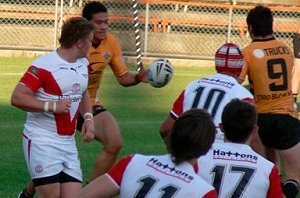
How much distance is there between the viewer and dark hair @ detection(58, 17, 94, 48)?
7.95m

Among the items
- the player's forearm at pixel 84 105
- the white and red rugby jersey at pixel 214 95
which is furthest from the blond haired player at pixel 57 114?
the white and red rugby jersey at pixel 214 95

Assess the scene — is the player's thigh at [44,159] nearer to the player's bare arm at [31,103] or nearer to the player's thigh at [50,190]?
the player's thigh at [50,190]

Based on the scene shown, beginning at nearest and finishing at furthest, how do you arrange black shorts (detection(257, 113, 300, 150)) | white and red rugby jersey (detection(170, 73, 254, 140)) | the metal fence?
white and red rugby jersey (detection(170, 73, 254, 140)), black shorts (detection(257, 113, 300, 150)), the metal fence

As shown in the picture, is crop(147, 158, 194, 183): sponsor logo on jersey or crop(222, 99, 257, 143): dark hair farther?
crop(222, 99, 257, 143): dark hair

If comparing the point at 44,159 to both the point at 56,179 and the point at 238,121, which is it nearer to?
the point at 56,179

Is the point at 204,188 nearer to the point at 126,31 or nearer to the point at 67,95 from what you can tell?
the point at 67,95

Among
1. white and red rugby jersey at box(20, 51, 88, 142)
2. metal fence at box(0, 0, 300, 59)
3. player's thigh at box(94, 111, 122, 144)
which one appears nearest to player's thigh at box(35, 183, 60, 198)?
white and red rugby jersey at box(20, 51, 88, 142)

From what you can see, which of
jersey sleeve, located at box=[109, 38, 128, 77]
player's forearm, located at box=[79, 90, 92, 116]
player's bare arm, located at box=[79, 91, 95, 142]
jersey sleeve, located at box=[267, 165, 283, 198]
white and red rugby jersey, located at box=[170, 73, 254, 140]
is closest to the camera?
jersey sleeve, located at box=[267, 165, 283, 198]

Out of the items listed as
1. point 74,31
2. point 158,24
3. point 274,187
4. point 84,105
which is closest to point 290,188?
point 84,105

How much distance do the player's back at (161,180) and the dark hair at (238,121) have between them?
3.04 ft

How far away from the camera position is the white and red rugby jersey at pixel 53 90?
7.92 m

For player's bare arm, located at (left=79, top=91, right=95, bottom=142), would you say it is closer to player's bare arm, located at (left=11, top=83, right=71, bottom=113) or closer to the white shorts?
the white shorts

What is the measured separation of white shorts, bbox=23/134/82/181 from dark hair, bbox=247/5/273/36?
234cm

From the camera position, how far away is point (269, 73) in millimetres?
9453
